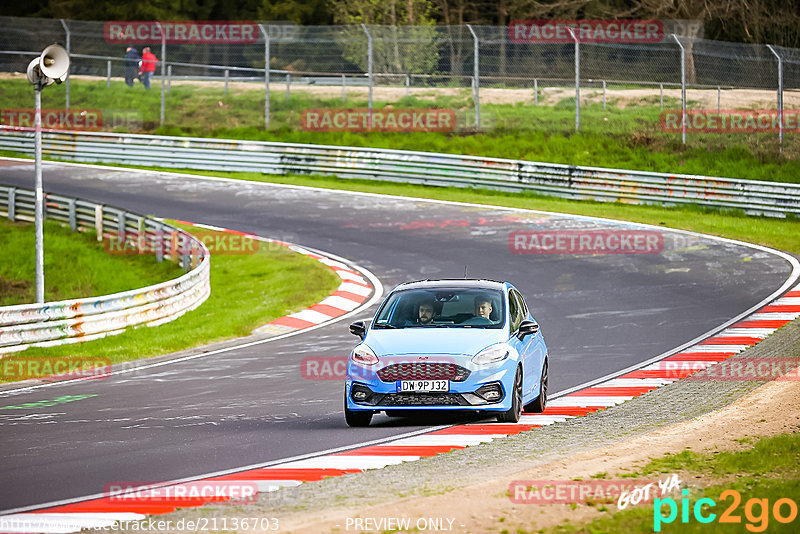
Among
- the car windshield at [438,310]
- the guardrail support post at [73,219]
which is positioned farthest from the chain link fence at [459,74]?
the car windshield at [438,310]

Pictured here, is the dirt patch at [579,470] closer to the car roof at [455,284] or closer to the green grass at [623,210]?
the car roof at [455,284]

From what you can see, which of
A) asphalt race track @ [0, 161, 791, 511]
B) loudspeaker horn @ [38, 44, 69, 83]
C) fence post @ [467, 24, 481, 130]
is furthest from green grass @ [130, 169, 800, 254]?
loudspeaker horn @ [38, 44, 69, 83]

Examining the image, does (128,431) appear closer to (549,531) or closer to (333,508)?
(333,508)

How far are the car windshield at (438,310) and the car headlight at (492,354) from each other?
1.76 ft

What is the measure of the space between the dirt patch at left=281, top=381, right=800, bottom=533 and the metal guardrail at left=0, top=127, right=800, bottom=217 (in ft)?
55.0

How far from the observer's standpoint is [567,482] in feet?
27.4

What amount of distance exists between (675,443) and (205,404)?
5.55 meters

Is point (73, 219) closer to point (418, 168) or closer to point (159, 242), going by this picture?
point (159, 242)

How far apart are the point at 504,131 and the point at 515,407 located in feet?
82.7

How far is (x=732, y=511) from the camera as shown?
732 centimetres

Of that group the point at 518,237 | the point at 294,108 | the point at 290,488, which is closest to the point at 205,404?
the point at 290,488

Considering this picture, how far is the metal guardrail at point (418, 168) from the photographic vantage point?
Answer: 28828mm

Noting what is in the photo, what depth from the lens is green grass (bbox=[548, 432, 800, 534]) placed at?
23.1 feet

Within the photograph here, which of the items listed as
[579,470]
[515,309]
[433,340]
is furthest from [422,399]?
[579,470]
